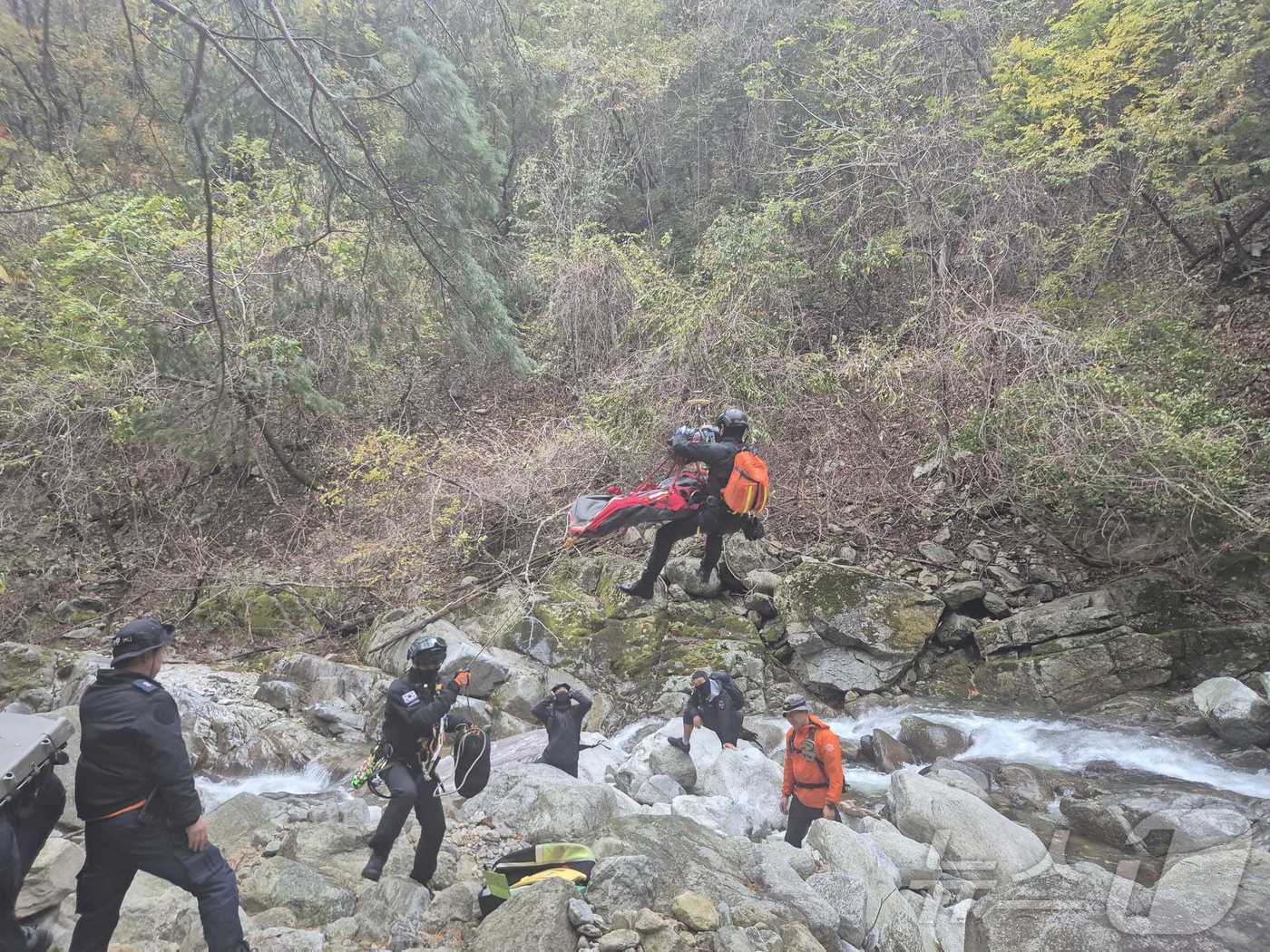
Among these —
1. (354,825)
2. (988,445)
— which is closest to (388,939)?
(354,825)

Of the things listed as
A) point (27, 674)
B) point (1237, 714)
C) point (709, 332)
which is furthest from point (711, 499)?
point (27, 674)

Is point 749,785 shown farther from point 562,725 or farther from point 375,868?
point 375,868

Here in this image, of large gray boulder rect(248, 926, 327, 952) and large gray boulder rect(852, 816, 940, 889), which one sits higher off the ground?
large gray boulder rect(248, 926, 327, 952)

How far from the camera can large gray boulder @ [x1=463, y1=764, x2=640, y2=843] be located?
4.95 metres

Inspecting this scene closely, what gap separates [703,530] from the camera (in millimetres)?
5984

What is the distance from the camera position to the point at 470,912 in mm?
3814

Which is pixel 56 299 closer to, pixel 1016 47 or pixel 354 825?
pixel 354 825

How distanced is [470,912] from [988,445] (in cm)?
848

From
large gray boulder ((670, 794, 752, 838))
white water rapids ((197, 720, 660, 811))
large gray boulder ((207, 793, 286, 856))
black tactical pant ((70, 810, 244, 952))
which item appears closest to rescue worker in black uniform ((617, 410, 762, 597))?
large gray boulder ((670, 794, 752, 838))

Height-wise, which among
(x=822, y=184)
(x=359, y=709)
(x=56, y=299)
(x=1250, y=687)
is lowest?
(x=359, y=709)

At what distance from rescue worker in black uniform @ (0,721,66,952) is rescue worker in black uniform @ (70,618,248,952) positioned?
8.4 inches

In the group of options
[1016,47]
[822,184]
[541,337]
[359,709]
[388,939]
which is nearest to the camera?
[388,939]

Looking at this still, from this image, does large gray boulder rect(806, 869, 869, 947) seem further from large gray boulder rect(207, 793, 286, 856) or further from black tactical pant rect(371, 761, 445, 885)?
large gray boulder rect(207, 793, 286, 856)

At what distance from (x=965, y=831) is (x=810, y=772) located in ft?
4.34
